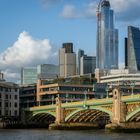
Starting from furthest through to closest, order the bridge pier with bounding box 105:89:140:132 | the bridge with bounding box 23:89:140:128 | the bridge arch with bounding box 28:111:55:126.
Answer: the bridge arch with bounding box 28:111:55:126, the bridge with bounding box 23:89:140:128, the bridge pier with bounding box 105:89:140:132

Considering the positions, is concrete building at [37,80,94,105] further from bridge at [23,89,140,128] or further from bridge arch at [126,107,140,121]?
bridge arch at [126,107,140,121]

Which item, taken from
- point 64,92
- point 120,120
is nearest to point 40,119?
point 64,92

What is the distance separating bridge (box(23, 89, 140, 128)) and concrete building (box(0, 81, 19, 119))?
36.7 feet

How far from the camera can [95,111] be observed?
136 meters

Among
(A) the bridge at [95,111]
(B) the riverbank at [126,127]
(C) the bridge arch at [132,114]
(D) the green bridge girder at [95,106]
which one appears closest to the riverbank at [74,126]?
(A) the bridge at [95,111]

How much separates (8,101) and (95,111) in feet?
161

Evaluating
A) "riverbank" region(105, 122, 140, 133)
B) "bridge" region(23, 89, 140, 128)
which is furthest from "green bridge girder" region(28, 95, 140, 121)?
"riverbank" region(105, 122, 140, 133)

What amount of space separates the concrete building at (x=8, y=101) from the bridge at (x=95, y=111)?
11.2 m

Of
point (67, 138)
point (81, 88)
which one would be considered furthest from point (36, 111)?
point (67, 138)

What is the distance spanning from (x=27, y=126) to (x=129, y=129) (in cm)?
5132

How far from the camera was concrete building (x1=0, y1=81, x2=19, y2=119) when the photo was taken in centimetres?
17300

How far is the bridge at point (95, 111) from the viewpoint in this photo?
116 meters

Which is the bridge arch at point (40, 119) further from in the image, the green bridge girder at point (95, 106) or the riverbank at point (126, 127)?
the riverbank at point (126, 127)

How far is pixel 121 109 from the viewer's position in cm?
11681
